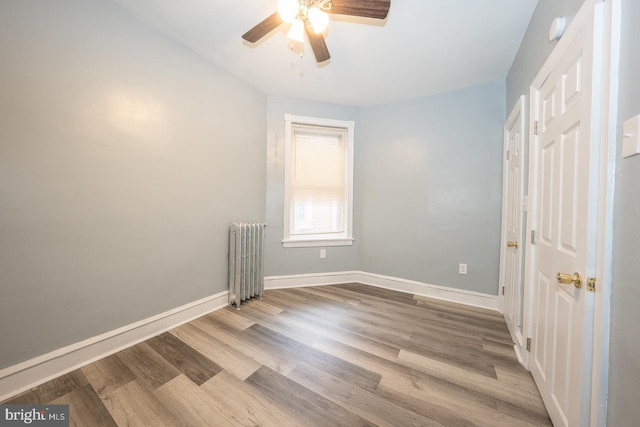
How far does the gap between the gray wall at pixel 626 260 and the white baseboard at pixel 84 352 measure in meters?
2.66

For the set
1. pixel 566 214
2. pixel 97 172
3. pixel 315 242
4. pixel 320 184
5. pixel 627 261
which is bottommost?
pixel 315 242

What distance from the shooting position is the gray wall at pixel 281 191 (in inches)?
119

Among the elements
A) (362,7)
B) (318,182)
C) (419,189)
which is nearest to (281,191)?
(318,182)

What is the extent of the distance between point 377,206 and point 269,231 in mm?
1539

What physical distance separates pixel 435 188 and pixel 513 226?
0.94 metres

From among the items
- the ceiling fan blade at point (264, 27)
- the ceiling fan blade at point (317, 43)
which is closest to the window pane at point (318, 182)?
the ceiling fan blade at point (317, 43)

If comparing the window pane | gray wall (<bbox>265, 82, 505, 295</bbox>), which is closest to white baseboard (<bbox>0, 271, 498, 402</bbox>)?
gray wall (<bbox>265, 82, 505, 295</bbox>)

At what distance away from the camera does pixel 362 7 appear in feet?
4.24

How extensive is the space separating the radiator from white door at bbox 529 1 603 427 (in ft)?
7.91

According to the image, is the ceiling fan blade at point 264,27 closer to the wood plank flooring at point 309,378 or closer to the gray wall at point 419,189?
the gray wall at point 419,189

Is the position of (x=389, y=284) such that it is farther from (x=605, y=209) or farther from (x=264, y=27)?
(x=264, y=27)

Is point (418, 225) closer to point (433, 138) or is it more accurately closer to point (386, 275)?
point (386, 275)

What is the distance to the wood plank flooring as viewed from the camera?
1221mm

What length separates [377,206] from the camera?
10.6 feet
